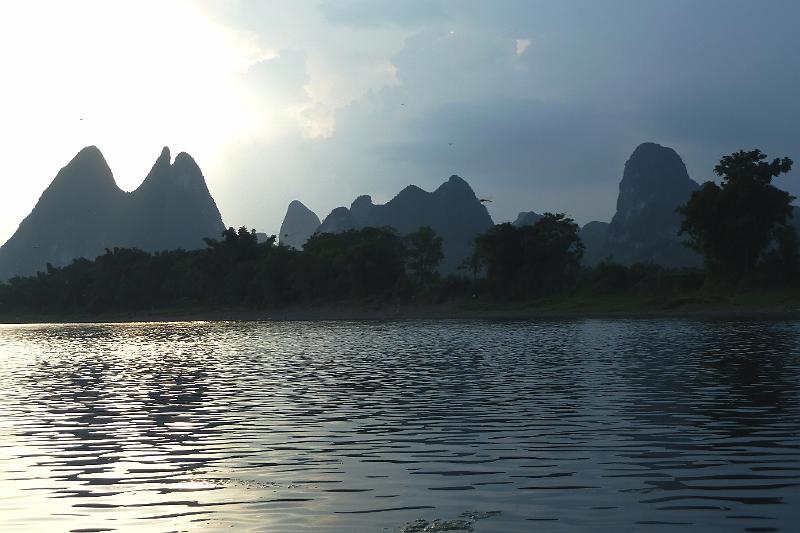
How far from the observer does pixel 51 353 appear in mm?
68750

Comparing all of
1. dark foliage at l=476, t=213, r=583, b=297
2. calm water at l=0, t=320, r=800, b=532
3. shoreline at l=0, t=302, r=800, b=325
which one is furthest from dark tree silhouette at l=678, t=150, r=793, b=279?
calm water at l=0, t=320, r=800, b=532

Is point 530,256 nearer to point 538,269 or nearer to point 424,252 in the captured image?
point 538,269

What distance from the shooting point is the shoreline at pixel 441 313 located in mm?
109250

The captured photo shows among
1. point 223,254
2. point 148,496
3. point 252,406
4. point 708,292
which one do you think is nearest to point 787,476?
point 148,496

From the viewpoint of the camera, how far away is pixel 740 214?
393 feet

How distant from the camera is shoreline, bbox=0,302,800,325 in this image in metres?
109

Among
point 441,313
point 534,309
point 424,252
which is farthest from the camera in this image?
point 424,252

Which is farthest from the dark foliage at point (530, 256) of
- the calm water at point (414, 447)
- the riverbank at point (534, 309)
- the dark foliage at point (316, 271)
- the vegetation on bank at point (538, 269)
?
the calm water at point (414, 447)

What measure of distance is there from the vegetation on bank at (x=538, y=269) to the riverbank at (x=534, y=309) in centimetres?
47

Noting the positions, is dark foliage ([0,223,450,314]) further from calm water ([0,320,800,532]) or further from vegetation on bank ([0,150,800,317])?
calm water ([0,320,800,532])

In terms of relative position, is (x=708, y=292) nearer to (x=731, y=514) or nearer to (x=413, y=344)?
(x=413, y=344)

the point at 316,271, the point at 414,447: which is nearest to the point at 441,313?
the point at 316,271

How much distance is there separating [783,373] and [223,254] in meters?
171

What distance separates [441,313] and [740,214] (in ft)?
168
